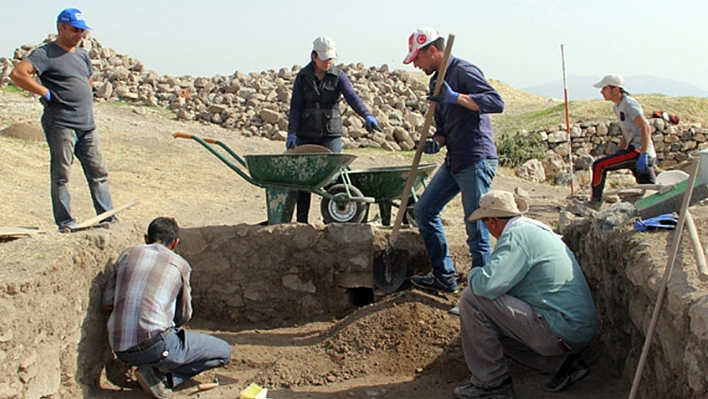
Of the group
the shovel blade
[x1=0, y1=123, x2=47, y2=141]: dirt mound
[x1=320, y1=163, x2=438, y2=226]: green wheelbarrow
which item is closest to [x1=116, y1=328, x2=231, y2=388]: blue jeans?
the shovel blade

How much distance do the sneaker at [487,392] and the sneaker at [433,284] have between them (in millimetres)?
1214

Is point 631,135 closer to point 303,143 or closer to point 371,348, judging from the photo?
point 303,143

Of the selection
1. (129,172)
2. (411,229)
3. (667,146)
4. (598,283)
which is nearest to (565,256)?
(598,283)

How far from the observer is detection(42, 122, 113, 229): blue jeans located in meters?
5.09

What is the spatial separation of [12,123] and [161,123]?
285 cm

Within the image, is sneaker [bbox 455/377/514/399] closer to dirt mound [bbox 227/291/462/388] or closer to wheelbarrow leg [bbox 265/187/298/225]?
dirt mound [bbox 227/291/462/388]

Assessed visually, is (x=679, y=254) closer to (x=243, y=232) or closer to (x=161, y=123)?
(x=243, y=232)

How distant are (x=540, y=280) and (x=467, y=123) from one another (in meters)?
1.36

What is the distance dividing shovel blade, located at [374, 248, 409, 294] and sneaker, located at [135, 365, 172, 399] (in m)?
1.83

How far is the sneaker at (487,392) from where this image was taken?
359 centimetres

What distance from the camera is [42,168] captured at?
9602mm

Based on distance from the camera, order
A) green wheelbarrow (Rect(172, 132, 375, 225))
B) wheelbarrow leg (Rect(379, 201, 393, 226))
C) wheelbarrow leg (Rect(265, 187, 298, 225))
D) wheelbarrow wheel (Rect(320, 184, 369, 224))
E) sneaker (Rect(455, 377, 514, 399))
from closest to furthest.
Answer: sneaker (Rect(455, 377, 514, 399)), green wheelbarrow (Rect(172, 132, 375, 225)), wheelbarrow leg (Rect(265, 187, 298, 225)), wheelbarrow wheel (Rect(320, 184, 369, 224)), wheelbarrow leg (Rect(379, 201, 393, 226))

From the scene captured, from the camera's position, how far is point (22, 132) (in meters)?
11.2

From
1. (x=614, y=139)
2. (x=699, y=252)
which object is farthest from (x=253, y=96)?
(x=699, y=252)
